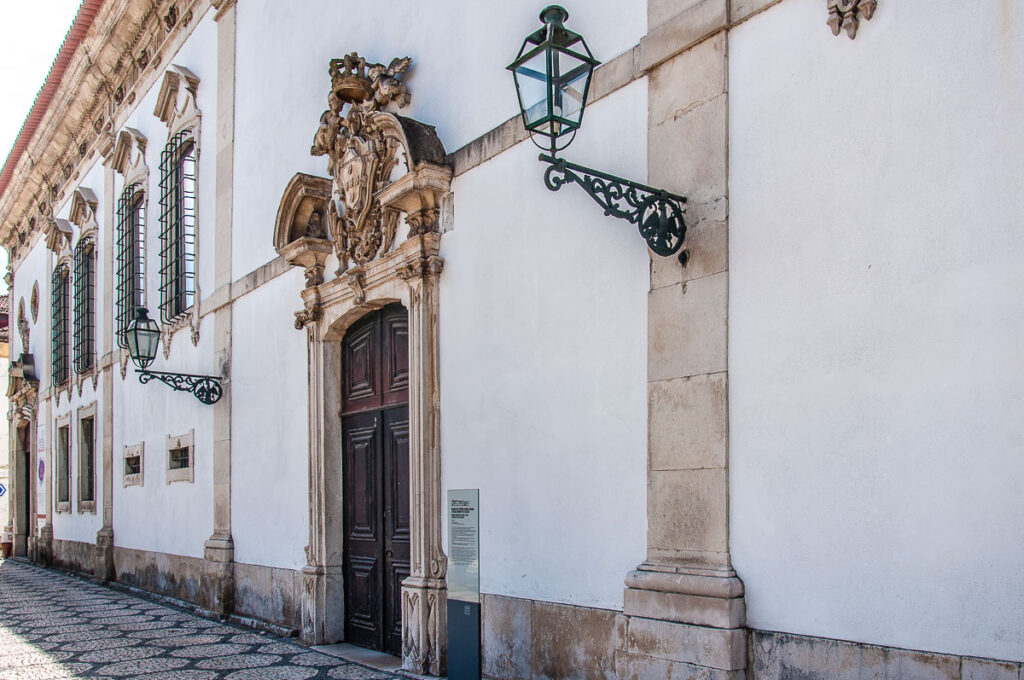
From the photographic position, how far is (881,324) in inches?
131

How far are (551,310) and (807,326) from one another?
63.9 inches

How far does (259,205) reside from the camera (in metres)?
8.41

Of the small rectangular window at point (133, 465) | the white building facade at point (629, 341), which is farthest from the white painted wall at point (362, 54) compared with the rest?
the small rectangular window at point (133, 465)

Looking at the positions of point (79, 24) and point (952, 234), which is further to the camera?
point (79, 24)

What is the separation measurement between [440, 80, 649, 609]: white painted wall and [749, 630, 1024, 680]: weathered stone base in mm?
798

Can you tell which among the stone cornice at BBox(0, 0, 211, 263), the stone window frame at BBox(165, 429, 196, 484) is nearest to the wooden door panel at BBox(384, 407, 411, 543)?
the stone window frame at BBox(165, 429, 196, 484)

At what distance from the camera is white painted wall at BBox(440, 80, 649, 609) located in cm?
445

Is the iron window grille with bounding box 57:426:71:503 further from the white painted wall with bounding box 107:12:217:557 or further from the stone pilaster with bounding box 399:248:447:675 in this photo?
the stone pilaster with bounding box 399:248:447:675

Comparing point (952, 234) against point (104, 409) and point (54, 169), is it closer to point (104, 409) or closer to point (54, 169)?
point (104, 409)

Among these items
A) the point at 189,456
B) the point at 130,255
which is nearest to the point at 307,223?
the point at 189,456

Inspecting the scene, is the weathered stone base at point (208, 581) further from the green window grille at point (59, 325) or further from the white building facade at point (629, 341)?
the green window grille at point (59, 325)

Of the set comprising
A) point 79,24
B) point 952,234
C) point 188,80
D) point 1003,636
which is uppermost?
point 79,24

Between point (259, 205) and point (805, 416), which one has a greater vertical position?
point (259, 205)

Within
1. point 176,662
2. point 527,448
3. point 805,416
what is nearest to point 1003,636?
point 805,416
